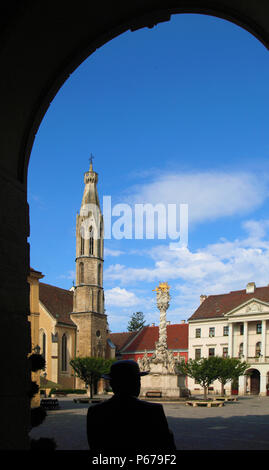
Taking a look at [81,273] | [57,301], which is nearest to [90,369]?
[57,301]

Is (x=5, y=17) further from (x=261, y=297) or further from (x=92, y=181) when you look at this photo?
(x=92, y=181)

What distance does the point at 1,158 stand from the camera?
226 inches

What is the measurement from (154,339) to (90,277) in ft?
48.9

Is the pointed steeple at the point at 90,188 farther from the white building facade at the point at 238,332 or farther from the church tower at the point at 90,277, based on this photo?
the white building facade at the point at 238,332

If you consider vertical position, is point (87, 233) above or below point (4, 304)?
above

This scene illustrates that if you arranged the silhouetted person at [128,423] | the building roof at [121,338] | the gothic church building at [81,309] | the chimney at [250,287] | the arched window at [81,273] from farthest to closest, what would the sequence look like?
the building roof at [121,338] → the arched window at [81,273] → the chimney at [250,287] → the gothic church building at [81,309] → the silhouetted person at [128,423]

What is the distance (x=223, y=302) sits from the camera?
72.3 m

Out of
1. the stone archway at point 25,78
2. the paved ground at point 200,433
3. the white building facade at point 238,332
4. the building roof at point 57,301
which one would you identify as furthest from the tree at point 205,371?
the stone archway at point 25,78

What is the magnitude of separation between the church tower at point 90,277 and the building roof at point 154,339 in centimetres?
850

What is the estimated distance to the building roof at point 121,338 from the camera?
81250mm

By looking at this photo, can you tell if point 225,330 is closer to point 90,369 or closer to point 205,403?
point 90,369

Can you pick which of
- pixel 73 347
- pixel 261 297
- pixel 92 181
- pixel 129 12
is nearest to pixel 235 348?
pixel 261 297
